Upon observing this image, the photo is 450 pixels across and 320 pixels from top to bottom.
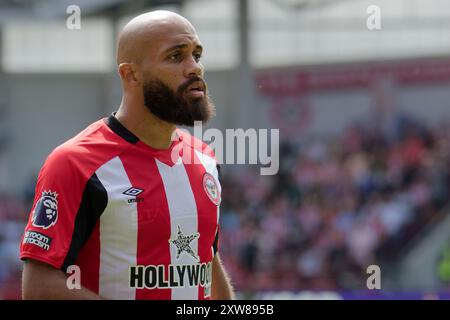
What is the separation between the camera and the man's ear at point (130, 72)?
3.23 meters

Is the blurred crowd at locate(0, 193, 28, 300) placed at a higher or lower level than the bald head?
lower

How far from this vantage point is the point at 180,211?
3191 mm

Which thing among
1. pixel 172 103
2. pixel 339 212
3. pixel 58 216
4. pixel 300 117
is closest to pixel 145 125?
pixel 172 103

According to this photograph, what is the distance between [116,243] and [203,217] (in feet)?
1.15

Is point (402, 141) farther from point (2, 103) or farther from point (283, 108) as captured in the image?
point (2, 103)

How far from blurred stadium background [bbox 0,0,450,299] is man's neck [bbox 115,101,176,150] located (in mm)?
8898

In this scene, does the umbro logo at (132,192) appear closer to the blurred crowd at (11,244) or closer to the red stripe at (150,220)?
the red stripe at (150,220)

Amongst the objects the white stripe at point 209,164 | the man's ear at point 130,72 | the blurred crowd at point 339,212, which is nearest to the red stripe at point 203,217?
the white stripe at point 209,164

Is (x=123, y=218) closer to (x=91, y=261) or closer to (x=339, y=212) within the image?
(x=91, y=261)

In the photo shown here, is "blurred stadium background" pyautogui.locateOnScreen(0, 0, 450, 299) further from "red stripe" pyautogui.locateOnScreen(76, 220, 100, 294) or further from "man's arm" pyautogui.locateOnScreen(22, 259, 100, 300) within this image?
"man's arm" pyautogui.locateOnScreen(22, 259, 100, 300)

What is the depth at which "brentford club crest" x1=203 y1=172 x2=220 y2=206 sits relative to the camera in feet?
11.0

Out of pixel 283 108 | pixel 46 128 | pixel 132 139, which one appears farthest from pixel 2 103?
pixel 132 139

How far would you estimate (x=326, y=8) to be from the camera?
61.4 feet

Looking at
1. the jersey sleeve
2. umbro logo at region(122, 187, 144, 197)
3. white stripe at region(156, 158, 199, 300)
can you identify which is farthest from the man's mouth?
the jersey sleeve
